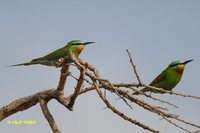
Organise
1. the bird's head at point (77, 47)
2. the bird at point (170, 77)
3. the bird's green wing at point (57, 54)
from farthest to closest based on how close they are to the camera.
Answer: the bird at point (170, 77) < the bird's head at point (77, 47) < the bird's green wing at point (57, 54)

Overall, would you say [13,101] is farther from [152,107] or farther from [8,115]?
[152,107]

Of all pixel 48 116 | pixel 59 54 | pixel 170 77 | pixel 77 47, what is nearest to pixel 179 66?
pixel 170 77

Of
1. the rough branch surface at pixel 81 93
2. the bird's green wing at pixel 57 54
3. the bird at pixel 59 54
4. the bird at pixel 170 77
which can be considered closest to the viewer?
the rough branch surface at pixel 81 93

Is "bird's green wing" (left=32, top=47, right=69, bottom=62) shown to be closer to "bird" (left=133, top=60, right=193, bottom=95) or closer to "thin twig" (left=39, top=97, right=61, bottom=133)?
"bird" (left=133, top=60, right=193, bottom=95)

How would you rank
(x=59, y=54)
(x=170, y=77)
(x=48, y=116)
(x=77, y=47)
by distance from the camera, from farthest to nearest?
1. (x=170, y=77)
2. (x=77, y=47)
3. (x=59, y=54)
4. (x=48, y=116)

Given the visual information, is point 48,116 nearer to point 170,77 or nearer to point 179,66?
point 170,77

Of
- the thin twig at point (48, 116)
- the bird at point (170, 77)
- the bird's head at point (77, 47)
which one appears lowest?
the bird at point (170, 77)

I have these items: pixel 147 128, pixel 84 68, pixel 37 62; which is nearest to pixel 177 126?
pixel 147 128

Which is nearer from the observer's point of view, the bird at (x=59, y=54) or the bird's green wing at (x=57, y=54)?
the bird at (x=59, y=54)

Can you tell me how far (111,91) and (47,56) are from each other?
3.00m

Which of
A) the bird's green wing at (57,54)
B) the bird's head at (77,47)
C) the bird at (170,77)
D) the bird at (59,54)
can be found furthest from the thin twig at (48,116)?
the bird at (170,77)

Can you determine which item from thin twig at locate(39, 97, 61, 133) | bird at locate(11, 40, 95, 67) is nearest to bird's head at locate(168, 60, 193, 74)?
bird at locate(11, 40, 95, 67)

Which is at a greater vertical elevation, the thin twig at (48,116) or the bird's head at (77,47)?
the bird's head at (77,47)

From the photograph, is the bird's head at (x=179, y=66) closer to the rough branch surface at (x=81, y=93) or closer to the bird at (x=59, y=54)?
the bird at (x=59, y=54)
